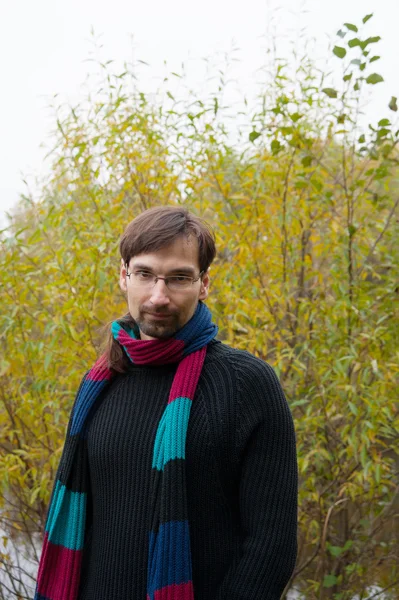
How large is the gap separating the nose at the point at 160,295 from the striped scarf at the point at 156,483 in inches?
3.3

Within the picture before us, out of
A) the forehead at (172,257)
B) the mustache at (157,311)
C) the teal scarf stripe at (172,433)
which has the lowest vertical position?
the teal scarf stripe at (172,433)

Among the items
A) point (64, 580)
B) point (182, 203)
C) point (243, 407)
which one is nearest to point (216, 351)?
point (243, 407)

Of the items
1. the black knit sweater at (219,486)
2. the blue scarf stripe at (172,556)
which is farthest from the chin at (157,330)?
the blue scarf stripe at (172,556)

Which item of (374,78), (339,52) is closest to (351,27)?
(339,52)

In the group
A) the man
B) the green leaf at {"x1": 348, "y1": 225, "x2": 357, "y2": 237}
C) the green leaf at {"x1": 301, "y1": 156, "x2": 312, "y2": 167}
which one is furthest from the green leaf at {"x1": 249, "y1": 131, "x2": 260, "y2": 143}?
the man

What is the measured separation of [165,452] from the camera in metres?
1.38

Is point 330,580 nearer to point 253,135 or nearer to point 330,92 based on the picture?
point 253,135

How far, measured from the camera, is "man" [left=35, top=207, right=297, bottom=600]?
4.42 feet

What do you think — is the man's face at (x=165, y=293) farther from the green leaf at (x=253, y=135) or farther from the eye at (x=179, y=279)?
the green leaf at (x=253, y=135)

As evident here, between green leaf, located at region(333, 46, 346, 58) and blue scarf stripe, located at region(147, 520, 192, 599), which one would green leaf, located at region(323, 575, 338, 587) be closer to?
blue scarf stripe, located at region(147, 520, 192, 599)

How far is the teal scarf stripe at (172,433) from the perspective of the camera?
4.48 feet

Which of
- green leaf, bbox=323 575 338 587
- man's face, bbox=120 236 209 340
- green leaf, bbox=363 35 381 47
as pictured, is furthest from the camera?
green leaf, bbox=323 575 338 587

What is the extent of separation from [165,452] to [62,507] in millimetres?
364

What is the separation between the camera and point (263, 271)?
3.12 metres
